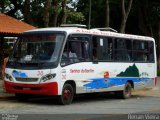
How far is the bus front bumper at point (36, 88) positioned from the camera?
17.6m

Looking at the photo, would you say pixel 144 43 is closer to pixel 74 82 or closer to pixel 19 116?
pixel 74 82

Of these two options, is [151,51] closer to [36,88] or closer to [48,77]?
[48,77]

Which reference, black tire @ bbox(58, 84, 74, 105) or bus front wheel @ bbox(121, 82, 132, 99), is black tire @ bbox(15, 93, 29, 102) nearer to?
black tire @ bbox(58, 84, 74, 105)

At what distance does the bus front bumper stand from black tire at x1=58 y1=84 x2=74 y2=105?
0.45 meters

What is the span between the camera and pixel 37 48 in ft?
60.4

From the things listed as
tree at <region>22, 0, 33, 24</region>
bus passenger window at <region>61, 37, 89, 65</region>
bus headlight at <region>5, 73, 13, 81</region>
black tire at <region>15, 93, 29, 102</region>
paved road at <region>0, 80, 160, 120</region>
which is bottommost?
paved road at <region>0, 80, 160, 120</region>

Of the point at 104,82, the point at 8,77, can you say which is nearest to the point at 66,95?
the point at 8,77

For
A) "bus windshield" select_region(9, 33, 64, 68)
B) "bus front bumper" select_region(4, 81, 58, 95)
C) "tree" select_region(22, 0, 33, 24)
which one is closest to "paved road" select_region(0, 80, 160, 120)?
"bus front bumper" select_region(4, 81, 58, 95)

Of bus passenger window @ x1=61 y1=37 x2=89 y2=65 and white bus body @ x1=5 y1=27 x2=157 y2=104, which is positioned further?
bus passenger window @ x1=61 y1=37 x2=89 y2=65

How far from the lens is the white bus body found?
17.7 meters

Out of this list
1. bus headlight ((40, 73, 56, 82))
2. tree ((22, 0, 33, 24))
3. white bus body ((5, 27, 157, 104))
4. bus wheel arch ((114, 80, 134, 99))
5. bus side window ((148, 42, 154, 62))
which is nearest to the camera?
bus headlight ((40, 73, 56, 82))

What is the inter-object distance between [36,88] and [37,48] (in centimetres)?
155

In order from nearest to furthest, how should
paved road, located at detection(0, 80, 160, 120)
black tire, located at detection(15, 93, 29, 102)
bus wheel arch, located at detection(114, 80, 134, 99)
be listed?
paved road, located at detection(0, 80, 160, 120) → black tire, located at detection(15, 93, 29, 102) → bus wheel arch, located at detection(114, 80, 134, 99)

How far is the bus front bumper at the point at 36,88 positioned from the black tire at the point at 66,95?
45 cm
